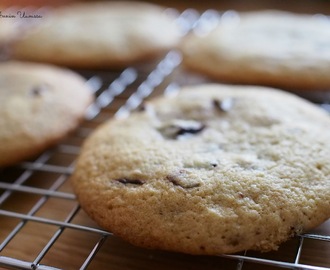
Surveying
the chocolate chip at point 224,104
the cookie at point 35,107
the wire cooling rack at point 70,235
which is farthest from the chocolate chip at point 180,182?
the cookie at point 35,107

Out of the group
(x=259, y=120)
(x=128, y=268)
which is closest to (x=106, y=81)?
(x=259, y=120)

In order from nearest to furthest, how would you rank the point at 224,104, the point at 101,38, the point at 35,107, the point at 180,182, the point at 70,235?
the point at 180,182 < the point at 70,235 < the point at 224,104 < the point at 35,107 < the point at 101,38

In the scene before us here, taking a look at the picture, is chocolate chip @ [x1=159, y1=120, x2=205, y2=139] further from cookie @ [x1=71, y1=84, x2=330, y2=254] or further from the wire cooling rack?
the wire cooling rack

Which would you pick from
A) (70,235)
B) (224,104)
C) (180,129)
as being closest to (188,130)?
(180,129)

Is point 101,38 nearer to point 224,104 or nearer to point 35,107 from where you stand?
point 35,107

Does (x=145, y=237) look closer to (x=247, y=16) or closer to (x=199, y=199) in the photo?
(x=199, y=199)
